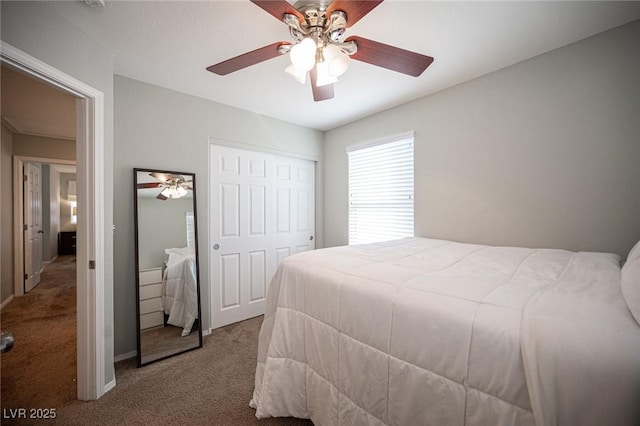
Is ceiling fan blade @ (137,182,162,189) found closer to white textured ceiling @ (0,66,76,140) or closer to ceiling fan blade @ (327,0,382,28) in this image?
white textured ceiling @ (0,66,76,140)

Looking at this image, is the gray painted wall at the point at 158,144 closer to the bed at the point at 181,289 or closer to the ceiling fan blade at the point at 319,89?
the bed at the point at 181,289

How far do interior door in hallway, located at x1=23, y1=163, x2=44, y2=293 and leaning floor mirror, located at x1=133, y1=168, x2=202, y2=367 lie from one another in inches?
120

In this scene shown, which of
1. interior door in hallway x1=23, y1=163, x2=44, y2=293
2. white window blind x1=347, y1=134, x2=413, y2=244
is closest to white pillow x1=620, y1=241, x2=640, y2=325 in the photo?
white window blind x1=347, y1=134, x2=413, y2=244

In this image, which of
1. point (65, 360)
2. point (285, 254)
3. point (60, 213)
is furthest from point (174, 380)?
point (60, 213)

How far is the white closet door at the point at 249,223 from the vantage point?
282 centimetres

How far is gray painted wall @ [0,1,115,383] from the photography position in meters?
1.30

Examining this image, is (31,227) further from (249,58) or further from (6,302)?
(249,58)

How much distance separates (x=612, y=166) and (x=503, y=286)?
5.01 ft

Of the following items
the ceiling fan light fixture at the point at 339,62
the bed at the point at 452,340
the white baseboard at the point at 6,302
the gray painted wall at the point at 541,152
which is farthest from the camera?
the white baseboard at the point at 6,302

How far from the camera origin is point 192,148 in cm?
258

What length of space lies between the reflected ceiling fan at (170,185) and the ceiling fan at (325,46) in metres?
1.32

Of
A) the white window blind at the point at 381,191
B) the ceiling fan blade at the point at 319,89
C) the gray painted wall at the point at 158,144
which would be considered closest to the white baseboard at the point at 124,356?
the gray painted wall at the point at 158,144

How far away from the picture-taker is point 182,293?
2496 mm

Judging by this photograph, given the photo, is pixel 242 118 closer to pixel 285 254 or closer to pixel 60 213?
pixel 285 254
